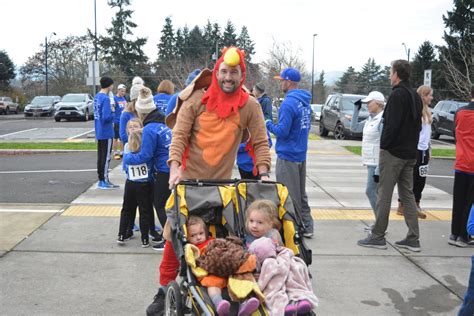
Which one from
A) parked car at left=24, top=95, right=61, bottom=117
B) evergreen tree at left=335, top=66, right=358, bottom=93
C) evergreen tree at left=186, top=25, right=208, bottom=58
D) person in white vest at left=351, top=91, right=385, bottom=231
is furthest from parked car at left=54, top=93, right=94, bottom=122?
evergreen tree at left=335, top=66, right=358, bottom=93

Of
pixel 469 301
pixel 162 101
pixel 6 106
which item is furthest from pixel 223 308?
pixel 6 106

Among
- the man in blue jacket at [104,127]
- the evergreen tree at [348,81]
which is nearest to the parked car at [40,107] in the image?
the man in blue jacket at [104,127]

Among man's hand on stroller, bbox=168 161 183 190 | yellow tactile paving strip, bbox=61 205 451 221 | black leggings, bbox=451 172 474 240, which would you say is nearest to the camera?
man's hand on stroller, bbox=168 161 183 190

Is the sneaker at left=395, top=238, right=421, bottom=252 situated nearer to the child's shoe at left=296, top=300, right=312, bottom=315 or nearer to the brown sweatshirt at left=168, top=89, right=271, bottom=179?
the brown sweatshirt at left=168, top=89, right=271, bottom=179

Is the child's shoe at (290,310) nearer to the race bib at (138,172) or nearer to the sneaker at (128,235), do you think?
the race bib at (138,172)

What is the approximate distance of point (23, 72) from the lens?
6250cm

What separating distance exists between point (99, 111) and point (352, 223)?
501 centimetres

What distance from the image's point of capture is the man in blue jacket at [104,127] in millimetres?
9297

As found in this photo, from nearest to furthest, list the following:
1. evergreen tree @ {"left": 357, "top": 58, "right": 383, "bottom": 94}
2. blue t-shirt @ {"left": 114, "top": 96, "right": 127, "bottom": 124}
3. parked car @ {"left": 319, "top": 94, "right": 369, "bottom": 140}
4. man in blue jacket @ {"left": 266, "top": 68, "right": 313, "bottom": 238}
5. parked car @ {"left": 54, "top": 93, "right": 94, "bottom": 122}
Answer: man in blue jacket @ {"left": 266, "top": 68, "right": 313, "bottom": 238}
blue t-shirt @ {"left": 114, "top": 96, "right": 127, "bottom": 124}
parked car @ {"left": 319, "top": 94, "right": 369, "bottom": 140}
parked car @ {"left": 54, "top": 93, "right": 94, "bottom": 122}
evergreen tree @ {"left": 357, "top": 58, "right": 383, "bottom": 94}

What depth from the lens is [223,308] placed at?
2.95 metres

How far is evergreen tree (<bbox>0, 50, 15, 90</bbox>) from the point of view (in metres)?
59.2

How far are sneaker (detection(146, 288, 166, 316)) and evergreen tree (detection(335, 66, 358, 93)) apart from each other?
8828cm

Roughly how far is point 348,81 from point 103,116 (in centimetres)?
9231

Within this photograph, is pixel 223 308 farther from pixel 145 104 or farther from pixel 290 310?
pixel 145 104
